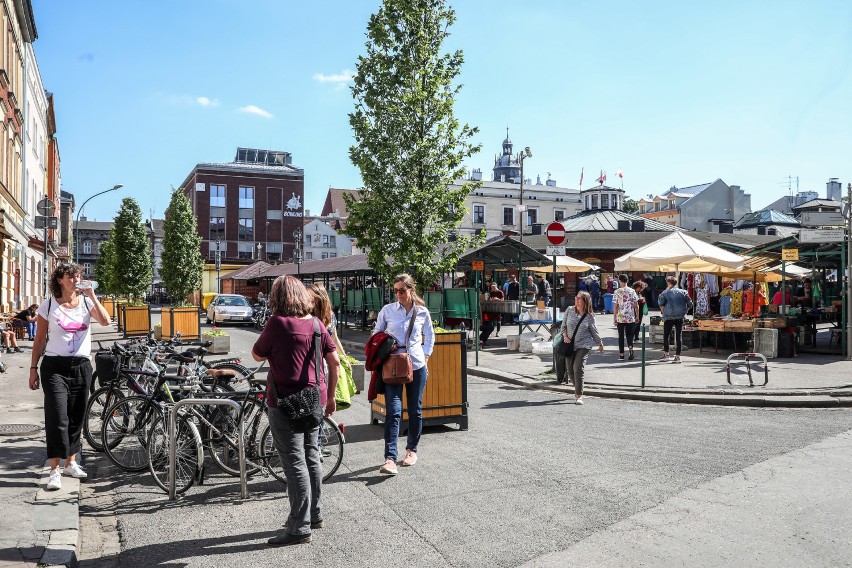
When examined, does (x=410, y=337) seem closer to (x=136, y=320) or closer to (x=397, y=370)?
(x=397, y=370)

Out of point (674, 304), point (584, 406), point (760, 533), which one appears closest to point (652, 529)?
point (760, 533)

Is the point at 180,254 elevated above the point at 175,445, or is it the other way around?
the point at 180,254

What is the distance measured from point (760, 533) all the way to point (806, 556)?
0.44 metres

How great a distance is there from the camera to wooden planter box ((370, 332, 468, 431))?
8641 mm

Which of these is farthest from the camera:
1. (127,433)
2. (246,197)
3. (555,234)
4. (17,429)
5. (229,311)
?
(246,197)

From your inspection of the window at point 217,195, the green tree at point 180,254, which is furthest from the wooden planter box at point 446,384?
the window at point 217,195

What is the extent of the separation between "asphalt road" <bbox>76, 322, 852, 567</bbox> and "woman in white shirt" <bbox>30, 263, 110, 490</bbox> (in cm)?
44

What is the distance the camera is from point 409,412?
710 centimetres

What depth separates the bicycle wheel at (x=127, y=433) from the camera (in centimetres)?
672

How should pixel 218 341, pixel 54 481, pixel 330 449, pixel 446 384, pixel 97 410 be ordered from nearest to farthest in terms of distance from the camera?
pixel 54 481 → pixel 330 449 → pixel 97 410 → pixel 446 384 → pixel 218 341

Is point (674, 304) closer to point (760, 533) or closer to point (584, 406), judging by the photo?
point (584, 406)

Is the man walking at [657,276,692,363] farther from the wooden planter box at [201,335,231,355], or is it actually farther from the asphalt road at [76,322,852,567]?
the wooden planter box at [201,335,231,355]

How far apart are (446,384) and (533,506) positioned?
3.16 meters

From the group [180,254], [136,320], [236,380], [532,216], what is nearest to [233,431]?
[236,380]
